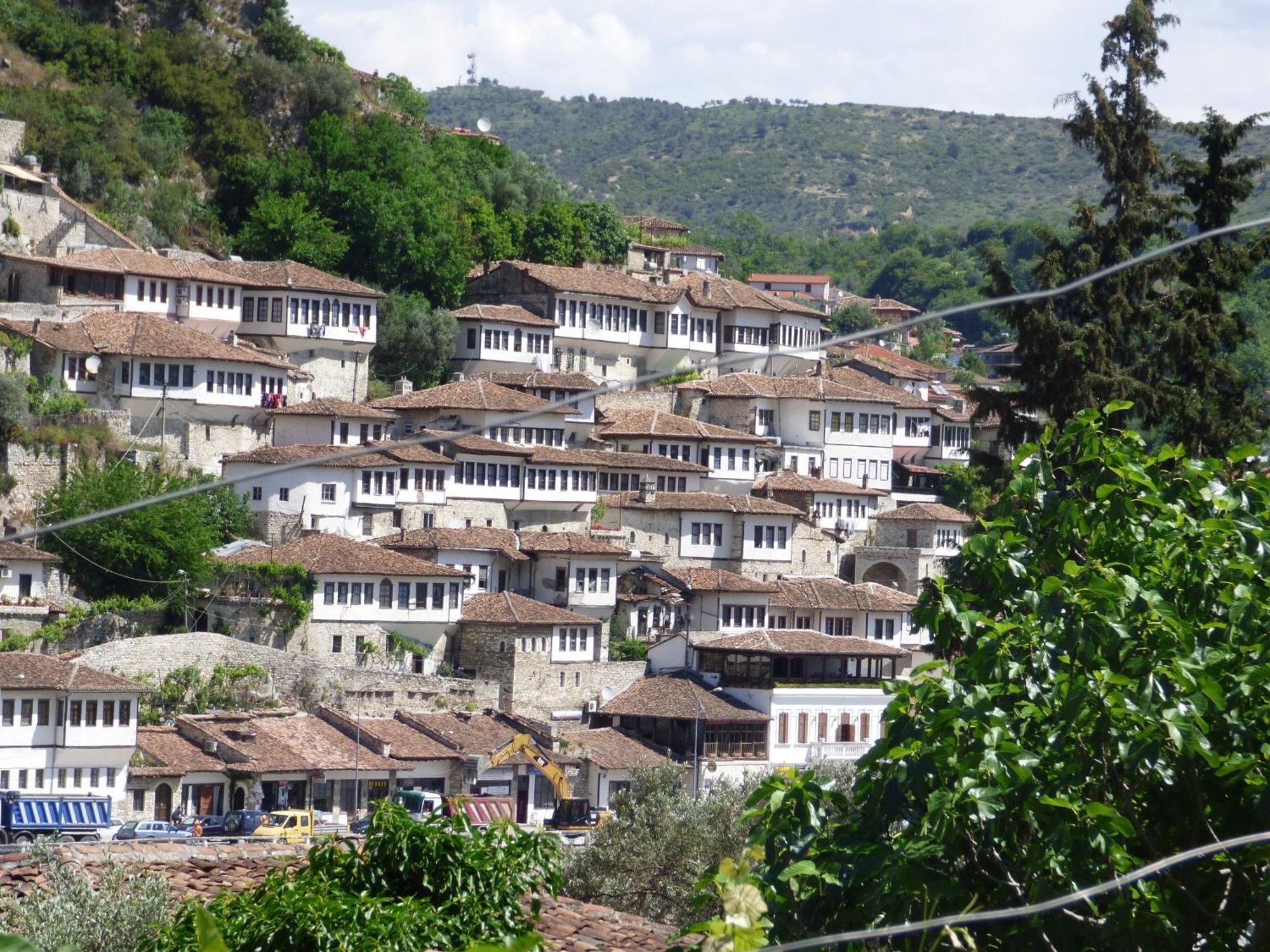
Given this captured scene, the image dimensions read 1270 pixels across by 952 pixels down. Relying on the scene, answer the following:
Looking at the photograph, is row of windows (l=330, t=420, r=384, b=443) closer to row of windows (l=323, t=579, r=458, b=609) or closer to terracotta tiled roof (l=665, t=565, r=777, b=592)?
row of windows (l=323, t=579, r=458, b=609)

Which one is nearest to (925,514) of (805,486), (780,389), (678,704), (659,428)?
(805,486)

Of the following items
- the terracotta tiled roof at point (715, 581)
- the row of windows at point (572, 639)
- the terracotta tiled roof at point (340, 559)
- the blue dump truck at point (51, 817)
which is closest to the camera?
the blue dump truck at point (51, 817)

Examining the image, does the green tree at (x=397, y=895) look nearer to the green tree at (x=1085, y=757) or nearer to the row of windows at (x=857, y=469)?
the green tree at (x=1085, y=757)

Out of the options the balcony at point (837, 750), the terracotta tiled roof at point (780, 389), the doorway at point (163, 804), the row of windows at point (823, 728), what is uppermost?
the terracotta tiled roof at point (780, 389)

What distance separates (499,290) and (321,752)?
27674mm

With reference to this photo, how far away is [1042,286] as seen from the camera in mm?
36656

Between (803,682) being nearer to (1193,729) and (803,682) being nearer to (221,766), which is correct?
(221,766)

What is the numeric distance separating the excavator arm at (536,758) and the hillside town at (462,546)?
0.33m

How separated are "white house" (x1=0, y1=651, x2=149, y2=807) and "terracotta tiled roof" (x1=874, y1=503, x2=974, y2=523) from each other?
29.9m

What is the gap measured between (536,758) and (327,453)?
917 centimetres

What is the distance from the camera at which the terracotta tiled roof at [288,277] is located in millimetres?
59812

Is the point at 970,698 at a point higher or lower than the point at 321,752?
higher

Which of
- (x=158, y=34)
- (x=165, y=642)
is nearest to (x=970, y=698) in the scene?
(x=165, y=642)

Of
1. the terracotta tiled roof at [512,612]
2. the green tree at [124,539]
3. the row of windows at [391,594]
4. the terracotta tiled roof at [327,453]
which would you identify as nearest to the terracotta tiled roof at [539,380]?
the terracotta tiled roof at [327,453]
